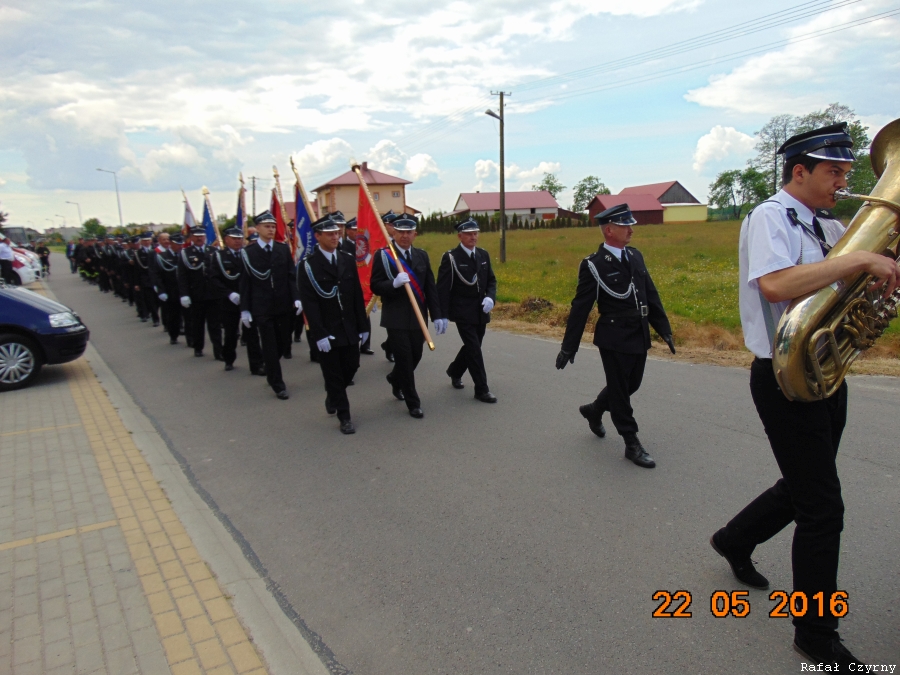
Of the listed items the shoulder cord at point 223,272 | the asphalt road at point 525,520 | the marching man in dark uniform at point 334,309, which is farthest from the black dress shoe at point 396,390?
the shoulder cord at point 223,272

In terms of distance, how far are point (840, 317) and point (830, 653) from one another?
1342 mm

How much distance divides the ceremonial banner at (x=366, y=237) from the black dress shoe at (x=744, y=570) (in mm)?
5315

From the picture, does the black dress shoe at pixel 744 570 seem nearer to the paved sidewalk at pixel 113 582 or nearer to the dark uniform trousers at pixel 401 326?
the paved sidewalk at pixel 113 582

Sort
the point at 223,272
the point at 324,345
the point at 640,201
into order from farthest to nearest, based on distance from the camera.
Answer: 1. the point at 640,201
2. the point at 223,272
3. the point at 324,345

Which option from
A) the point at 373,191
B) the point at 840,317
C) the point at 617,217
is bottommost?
the point at 840,317

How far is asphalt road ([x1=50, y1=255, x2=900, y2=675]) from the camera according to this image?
2.79 meters

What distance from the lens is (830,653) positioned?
249cm

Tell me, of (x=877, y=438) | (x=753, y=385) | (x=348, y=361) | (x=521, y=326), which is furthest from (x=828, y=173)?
(x=521, y=326)

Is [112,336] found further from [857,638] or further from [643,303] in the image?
[857,638]

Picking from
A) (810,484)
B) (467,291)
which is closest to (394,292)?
(467,291)

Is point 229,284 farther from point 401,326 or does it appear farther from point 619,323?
point 619,323

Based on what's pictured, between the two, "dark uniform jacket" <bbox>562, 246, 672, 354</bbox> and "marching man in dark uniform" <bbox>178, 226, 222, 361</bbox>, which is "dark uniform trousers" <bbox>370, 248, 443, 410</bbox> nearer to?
"dark uniform jacket" <bbox>562, 246, 672, 354</bbox>

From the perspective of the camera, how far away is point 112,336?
12875 millimetres

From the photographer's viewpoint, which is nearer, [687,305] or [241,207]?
[687,305]
